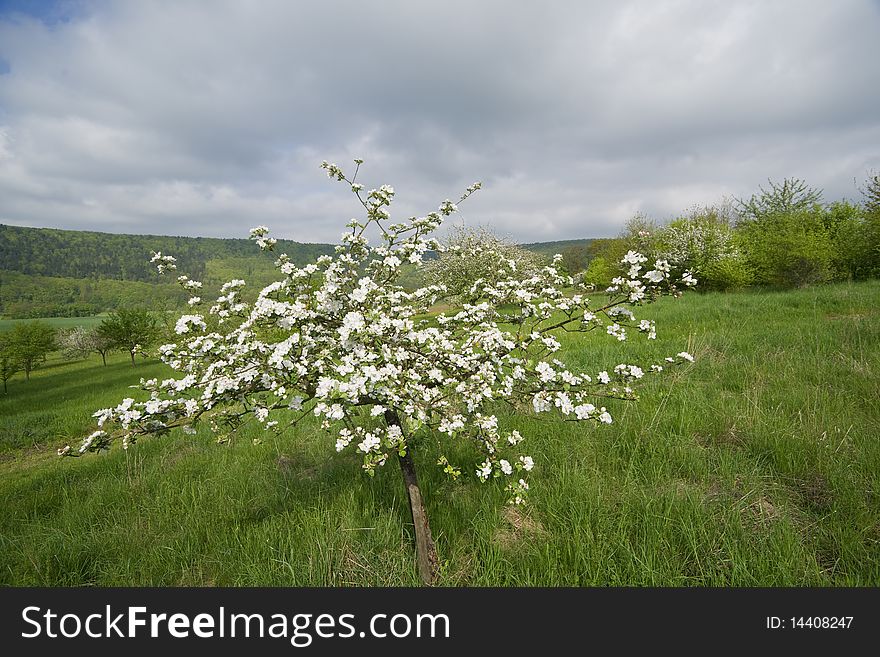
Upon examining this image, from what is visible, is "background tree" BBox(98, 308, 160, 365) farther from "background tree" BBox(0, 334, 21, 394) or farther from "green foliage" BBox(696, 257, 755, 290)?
"green foliage" BBox(696, 257, 755, 290)

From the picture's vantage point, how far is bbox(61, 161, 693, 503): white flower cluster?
2.79 meters

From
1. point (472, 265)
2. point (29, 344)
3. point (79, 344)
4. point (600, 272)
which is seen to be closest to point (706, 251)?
point (472, 265)

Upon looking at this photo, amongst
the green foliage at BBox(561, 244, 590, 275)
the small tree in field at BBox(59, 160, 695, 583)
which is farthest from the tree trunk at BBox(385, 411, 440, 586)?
the green foliage at BBox(561, 244, 590, 275)

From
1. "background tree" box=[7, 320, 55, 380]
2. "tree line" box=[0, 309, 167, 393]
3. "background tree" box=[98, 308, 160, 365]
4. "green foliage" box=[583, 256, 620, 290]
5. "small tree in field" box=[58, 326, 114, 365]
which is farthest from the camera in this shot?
"small tree in field" box=[58, 326, 114, 365]

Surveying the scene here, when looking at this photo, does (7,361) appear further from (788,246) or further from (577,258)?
(577,258)

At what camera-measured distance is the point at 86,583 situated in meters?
3.64

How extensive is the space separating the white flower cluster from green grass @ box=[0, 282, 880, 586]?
2.66 ft

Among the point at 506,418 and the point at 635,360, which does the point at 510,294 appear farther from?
the point at 635,360

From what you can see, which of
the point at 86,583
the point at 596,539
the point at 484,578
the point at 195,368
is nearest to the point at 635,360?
the point at 596,539

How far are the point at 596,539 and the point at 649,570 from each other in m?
0.48

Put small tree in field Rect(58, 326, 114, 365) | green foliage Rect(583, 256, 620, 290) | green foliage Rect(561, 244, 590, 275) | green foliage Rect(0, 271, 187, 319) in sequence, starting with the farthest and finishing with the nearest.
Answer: green foliage Rect(0, 271, 187, 319)
green foliage Rect(561, 244, 590, 275)
small tree in field Rect(58, 326, 114, 365)
green foliage Rect(583, 256, 620, 290)

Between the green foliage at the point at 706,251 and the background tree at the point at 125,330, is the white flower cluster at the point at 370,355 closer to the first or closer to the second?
the green foliage at the point at 706,251

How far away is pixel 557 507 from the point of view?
3.58 metres

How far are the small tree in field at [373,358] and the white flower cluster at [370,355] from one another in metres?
A: 0.01
